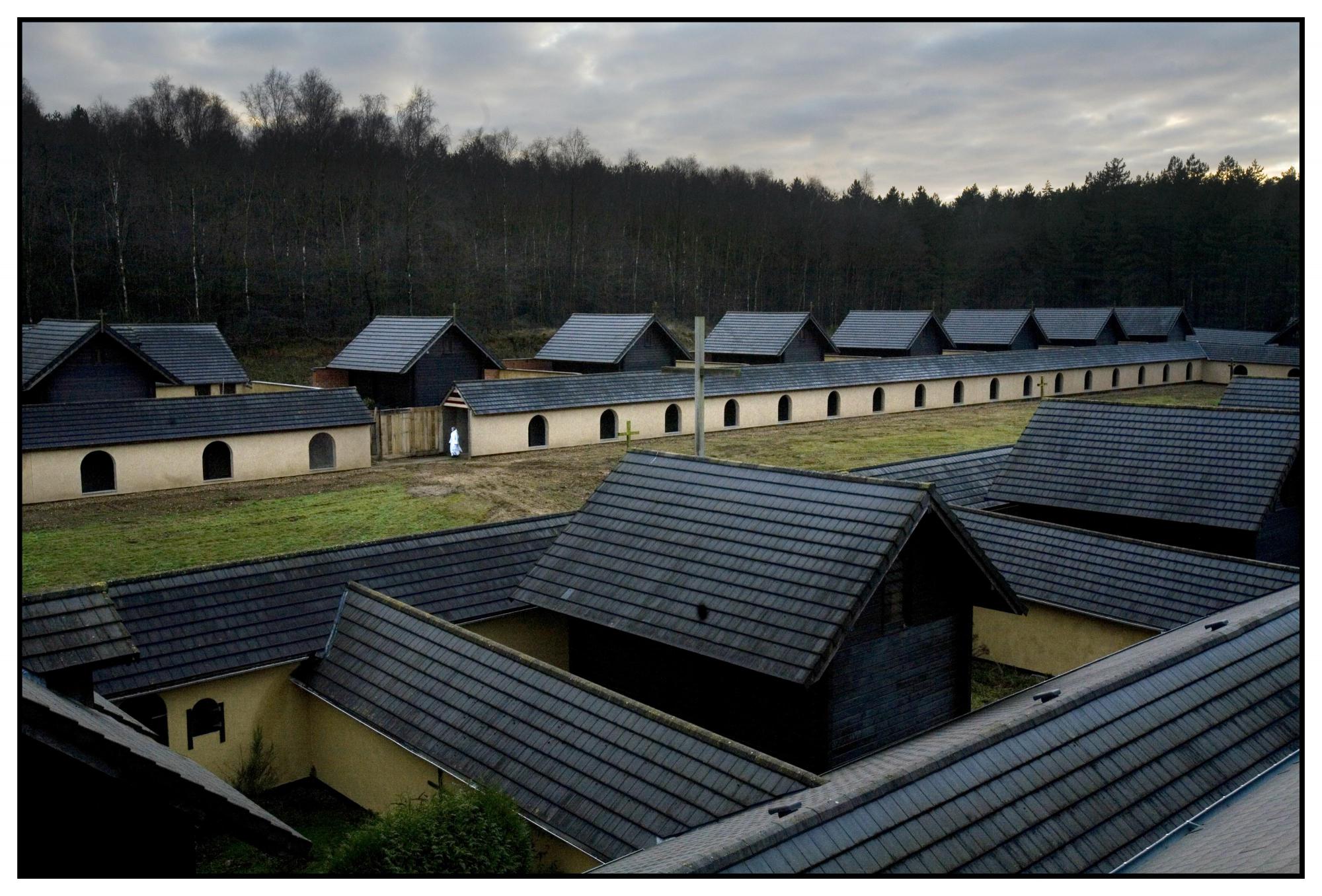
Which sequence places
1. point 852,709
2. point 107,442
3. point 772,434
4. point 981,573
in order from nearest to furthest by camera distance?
1. point 852,709
2. point 981,573
3. point 107,442
4. point 772,434

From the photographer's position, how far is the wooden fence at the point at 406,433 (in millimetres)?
30703

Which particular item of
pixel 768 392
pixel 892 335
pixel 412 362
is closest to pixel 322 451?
pixel 412 362

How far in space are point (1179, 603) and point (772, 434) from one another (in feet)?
73.8

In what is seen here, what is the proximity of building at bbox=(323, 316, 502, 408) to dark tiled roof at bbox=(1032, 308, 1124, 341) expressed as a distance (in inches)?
1360

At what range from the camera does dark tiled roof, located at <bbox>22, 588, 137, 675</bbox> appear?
7.82m

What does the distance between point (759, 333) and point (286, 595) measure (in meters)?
35.8

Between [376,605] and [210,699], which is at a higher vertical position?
[376,605]

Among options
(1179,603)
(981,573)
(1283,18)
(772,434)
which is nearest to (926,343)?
(772,434)

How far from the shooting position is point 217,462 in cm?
2658

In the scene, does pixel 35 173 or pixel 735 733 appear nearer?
pixel 735 733

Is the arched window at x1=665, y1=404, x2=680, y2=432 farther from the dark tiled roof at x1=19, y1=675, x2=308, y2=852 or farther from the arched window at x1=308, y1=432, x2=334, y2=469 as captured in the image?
the dark tiled roof at x1=19, y1=675, x2=308, y2=852

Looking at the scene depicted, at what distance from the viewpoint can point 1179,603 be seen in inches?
527

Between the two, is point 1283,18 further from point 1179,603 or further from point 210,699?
point 210,699

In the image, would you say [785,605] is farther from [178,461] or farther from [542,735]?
[178,461]
